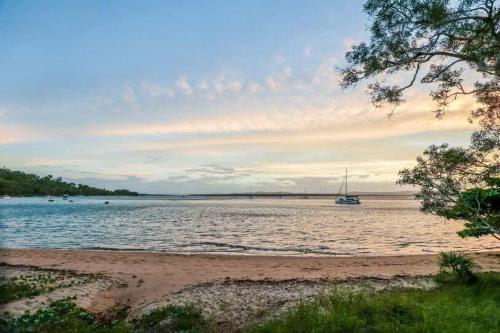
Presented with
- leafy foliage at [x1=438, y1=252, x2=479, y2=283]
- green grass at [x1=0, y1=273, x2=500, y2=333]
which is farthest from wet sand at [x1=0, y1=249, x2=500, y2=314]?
leafy foliage at [x1=438, y1=252, x2=479, y2=283]

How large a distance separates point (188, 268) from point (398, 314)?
14782 millimetres

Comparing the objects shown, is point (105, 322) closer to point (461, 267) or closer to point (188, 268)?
point (188, 268)

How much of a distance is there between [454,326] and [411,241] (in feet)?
111

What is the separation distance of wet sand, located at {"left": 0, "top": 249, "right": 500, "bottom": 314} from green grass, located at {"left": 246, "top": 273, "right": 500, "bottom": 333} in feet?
18.0

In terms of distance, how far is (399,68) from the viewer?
11836 millimetres

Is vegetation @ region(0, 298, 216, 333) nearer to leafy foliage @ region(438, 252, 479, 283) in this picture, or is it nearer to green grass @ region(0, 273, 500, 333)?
green grass @ region(0, 273, 500, 333)

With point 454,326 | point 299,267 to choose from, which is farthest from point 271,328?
point 299,267

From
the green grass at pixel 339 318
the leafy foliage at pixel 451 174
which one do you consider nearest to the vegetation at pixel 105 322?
the green grass at pixel 339 318

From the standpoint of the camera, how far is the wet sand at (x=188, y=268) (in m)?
16.6

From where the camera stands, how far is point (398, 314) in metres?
10.5

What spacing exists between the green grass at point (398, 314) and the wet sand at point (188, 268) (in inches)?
216

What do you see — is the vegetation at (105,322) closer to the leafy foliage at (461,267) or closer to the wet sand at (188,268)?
the wet sand at (188,268)

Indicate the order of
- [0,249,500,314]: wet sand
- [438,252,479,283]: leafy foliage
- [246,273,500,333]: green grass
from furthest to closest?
[0,249,500,314]: wet sand, [438,252,479,283]: leafy foliage, [246,273,500,333]: green grass

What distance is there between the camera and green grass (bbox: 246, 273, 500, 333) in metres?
9.41
